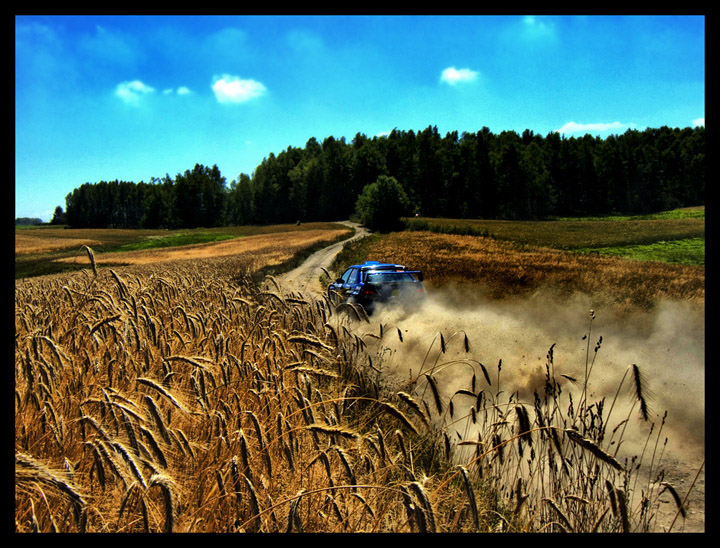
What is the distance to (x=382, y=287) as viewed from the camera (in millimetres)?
14242

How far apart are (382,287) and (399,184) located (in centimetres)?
6500

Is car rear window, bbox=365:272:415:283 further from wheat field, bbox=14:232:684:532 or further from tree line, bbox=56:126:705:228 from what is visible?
tree line, bbox=56:126:705:228

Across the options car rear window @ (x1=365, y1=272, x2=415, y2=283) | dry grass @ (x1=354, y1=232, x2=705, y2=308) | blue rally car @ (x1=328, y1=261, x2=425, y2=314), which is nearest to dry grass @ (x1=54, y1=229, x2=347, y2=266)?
dry grass @ (x1=354, y1=232, x2=705, y2=308)

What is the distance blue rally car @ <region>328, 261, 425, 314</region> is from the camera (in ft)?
46.1

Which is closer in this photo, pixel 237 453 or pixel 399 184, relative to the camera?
pixel 237 453

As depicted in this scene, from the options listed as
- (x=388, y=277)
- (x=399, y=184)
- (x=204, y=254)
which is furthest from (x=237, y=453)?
(x=399, y=184)

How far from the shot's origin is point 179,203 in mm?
99062

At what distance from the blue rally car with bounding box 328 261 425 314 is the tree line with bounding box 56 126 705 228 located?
182 feet

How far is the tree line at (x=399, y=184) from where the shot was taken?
81.1m

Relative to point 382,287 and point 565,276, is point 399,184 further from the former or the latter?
point 382,287
